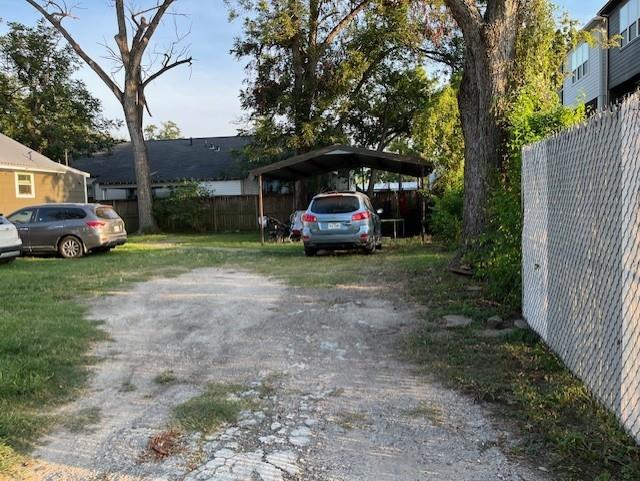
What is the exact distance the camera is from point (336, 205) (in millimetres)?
13578

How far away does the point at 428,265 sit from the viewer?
35.7ft

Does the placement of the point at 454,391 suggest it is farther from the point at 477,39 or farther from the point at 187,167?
the point at 187,167

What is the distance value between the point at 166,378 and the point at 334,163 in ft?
53.6

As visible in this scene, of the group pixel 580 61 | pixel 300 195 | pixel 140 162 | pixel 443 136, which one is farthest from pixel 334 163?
pixel 580 61

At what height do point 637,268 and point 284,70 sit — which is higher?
point 284,70

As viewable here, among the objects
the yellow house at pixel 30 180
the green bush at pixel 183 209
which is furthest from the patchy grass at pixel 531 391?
the green bush at pixel 183 209

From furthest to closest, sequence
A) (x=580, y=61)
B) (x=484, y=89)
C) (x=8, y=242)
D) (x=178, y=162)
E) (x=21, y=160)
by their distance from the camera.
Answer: (x=178, y=162) < (x=580, y=61) < (x=21, y=160) < (x=8, y=242) < (x=484, y=89)

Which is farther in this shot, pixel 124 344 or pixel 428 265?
pixel 428 265

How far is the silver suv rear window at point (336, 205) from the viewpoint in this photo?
13.5 metres

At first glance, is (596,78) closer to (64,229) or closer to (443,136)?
(443,136)

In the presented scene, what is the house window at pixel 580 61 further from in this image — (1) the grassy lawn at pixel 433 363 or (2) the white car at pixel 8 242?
(2) the white car at pixel 8 242

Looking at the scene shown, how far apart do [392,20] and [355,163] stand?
259 inches

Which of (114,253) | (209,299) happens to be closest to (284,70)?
(114,253)

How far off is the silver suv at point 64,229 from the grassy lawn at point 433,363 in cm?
348
